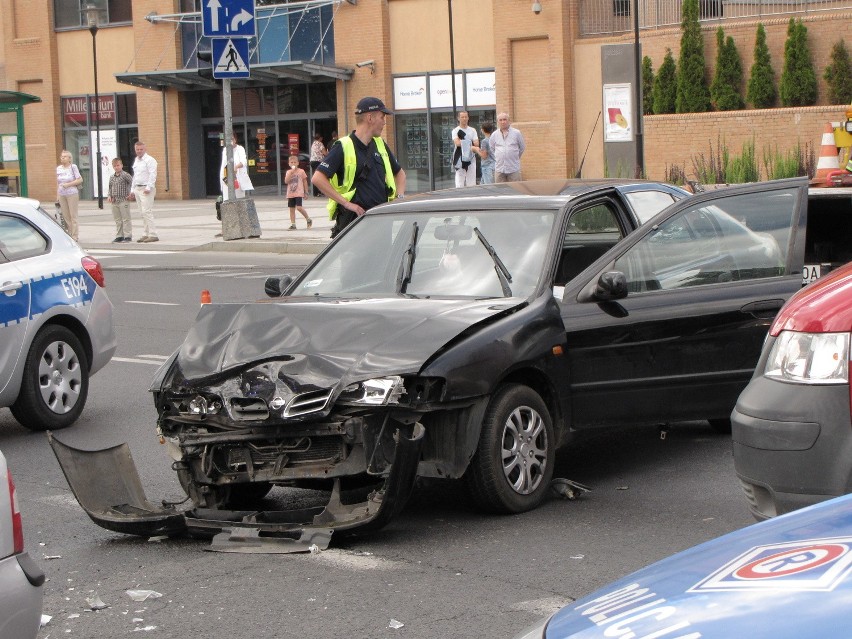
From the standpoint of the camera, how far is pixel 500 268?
23.3 ft

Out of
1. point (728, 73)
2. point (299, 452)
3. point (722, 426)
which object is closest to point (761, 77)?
point (728, 73)

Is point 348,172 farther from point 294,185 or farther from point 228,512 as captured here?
point 294,185

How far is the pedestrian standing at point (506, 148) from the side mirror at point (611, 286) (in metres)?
17.4

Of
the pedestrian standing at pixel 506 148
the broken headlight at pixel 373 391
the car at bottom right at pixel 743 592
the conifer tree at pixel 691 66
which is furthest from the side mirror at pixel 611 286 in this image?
the conifer tree at pixel 691 66

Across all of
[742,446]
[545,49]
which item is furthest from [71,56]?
[742,446]

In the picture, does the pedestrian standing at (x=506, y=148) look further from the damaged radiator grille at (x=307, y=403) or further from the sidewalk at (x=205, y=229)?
the damaged radiator grille at (x=307, y=403)

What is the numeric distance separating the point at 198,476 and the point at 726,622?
4.40 meters

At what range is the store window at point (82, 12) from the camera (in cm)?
4362

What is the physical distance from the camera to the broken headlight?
19.1 ft

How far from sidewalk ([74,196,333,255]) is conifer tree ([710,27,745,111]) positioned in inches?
351

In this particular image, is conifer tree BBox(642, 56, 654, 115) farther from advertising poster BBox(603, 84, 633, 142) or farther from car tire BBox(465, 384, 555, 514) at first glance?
car tire BBox(465, 384, 555, 514)

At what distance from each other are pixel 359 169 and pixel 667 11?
21.9 metres

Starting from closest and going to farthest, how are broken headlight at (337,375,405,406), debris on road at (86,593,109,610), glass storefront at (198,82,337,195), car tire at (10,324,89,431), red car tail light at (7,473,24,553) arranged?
red car tail light at (7,473,24,553)
debris on road at (86,593,109,610)
broken headlight at (337,375,405,406)
car tire at (10,324,89,431)
glass storefront at (198,82,337,195)

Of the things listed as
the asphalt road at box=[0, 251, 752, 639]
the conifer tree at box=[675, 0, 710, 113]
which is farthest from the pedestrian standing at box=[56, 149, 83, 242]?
the asphalt road at box=[0, 251, 752, 639]
